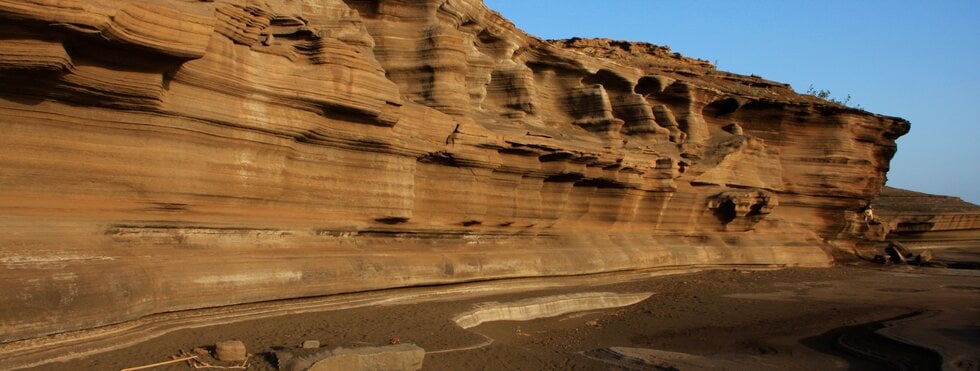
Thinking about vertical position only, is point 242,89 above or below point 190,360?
above

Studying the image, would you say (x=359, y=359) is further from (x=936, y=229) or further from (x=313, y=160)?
(x=936, y=229)

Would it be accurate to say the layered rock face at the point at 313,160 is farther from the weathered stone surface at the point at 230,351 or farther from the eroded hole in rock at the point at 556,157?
the weathered stone surface at the point at 230,351

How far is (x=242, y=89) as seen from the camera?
28.7 feet

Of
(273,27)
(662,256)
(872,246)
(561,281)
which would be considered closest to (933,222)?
(872,246)

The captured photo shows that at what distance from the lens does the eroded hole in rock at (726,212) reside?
65.5 feet

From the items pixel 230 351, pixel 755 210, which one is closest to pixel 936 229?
pixel 755 210

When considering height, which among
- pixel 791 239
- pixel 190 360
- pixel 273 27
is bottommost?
pixel 190 360

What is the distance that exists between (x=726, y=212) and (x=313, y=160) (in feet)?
43.5

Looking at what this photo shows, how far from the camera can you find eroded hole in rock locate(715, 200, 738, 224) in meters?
20.0

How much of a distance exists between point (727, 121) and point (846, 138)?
4206 millimetres

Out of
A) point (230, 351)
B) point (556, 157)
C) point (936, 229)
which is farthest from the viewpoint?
point (936, 229)

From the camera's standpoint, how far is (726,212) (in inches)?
797

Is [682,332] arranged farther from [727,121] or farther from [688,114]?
[727,121]

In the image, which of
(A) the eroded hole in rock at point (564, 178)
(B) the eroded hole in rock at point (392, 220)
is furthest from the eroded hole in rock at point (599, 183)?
(B) the eroded hole in rock at point (392, 220)
